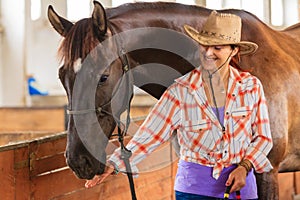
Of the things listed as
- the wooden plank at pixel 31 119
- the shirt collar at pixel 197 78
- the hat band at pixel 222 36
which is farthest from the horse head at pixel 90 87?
the wooden plank at pixel 31 119

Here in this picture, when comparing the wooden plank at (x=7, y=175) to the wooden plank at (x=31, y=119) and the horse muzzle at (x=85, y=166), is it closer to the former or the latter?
the horse muzzle at (x=85, y=166)

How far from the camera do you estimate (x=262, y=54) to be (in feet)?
8.25

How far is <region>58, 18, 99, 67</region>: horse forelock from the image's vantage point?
2049mm

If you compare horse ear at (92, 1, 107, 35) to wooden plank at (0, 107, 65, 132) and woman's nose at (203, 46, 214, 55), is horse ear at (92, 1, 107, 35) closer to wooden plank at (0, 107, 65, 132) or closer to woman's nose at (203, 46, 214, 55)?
woman's nose at (203, 46, 214, 55)

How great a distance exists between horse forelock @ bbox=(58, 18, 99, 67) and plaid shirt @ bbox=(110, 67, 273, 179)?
308 millimetres

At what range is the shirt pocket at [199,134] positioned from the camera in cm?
204

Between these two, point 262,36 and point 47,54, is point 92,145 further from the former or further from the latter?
point 47,54

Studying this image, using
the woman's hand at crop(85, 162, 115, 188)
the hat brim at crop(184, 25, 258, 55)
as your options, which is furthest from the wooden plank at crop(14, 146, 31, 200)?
the hat brim at crop(184, 25, 258, 55)

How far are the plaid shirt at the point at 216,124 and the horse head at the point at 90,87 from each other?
4.0 inches

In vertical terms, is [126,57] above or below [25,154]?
above

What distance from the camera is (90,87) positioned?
6.71 ft

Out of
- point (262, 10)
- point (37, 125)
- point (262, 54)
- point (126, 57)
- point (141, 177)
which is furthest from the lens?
point (262, 10)

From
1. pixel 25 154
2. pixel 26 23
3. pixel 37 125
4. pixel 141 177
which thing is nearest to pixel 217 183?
pixel 25 154

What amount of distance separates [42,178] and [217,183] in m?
0.91
